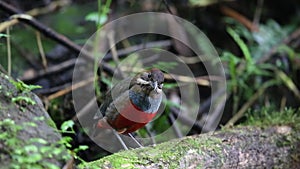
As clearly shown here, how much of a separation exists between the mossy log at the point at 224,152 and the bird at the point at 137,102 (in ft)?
Answer: 1.10

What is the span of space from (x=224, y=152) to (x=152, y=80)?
29.3 inches

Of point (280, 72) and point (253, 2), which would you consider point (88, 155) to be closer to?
point (280, 72)

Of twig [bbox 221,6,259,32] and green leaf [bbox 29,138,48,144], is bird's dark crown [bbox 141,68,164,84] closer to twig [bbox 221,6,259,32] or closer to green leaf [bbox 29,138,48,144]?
green leaf [bbox 29,138,48,144]

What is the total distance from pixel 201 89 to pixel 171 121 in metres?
1.93

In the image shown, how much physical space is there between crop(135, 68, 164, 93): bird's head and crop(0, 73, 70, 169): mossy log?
43.2 inches

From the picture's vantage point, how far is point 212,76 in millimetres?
5754

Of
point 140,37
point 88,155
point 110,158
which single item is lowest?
point 88,155

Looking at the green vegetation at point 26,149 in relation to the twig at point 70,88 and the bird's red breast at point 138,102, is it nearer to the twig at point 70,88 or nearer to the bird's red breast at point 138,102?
the bird's red breast at point 138,102

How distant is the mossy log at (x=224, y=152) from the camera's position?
2844mm

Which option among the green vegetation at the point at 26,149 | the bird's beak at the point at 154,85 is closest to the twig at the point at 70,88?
the bird's beak at the point at 154,85

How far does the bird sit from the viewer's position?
343cm

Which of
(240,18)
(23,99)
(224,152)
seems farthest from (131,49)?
(23,99)

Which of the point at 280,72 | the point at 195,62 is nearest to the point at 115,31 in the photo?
the point at 195,62

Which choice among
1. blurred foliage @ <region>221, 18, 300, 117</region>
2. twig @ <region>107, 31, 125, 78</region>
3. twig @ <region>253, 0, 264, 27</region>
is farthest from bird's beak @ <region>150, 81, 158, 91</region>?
twig @ <region>253, 0, 264, 27</region>
